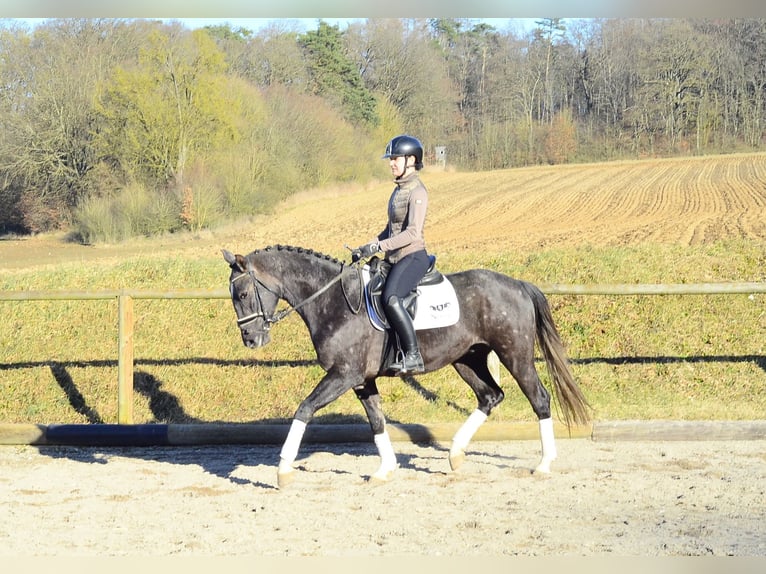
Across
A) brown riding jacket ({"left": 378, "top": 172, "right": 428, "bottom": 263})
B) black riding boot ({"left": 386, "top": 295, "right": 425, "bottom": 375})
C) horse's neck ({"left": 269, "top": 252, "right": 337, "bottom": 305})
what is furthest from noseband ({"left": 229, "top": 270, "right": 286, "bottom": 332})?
brown riding jacket ({"left": 378, "top": 172, "right": 428, "bottom": 263})

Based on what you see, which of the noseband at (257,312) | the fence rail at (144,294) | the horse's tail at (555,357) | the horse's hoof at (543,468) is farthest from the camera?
the fence rail at (144,294)

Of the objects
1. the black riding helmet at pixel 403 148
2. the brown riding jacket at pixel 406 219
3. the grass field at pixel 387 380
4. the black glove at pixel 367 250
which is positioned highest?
the black riding helmet at pixel 403 148

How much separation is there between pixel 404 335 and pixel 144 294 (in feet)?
11.9

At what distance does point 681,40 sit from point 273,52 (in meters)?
25.7

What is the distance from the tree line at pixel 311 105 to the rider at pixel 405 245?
29.8m

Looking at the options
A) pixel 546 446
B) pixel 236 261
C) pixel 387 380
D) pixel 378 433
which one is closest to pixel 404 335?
pixel 378 433

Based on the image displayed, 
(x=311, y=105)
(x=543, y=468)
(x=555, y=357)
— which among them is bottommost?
A: (x=543, y=468)

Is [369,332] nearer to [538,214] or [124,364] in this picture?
[124,364]

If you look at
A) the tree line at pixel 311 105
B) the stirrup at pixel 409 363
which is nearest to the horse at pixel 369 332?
the stirrup at pixel 409 363

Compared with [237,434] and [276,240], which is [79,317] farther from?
[276,240]

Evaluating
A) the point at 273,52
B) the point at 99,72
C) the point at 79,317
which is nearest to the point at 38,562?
the point at 79,317

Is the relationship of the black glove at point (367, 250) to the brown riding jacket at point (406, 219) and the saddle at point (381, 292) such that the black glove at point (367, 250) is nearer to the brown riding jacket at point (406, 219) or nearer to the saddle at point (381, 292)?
the brown riding jacket at point (406, 219)

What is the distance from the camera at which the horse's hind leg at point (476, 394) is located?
7645mm

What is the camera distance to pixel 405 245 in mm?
7016
